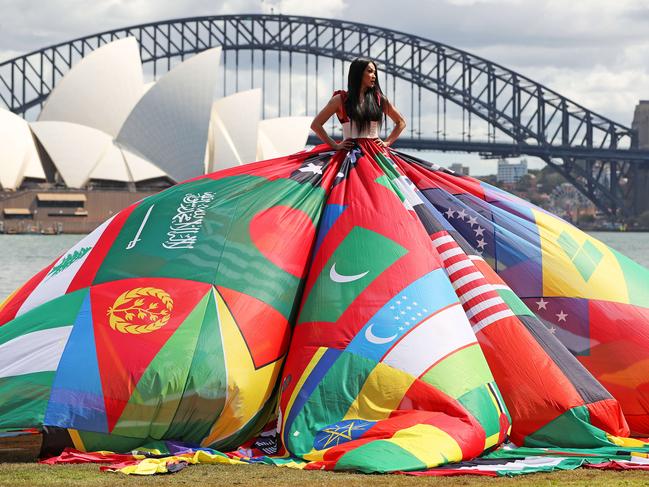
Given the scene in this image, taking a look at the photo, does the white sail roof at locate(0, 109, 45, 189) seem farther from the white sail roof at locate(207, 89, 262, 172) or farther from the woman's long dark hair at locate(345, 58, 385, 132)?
the woman's long dark hair at locate(345, 58, 385, 132)

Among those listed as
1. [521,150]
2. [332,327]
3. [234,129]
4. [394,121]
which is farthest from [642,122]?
[332,327]

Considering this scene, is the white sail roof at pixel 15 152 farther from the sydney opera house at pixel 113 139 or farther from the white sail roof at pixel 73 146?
the white sail roof at pixel 73 146

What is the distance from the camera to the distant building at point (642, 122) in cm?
10919

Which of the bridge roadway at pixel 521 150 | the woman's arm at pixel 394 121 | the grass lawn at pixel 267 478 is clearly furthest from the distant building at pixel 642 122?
the grass lawn at pixel 267 478

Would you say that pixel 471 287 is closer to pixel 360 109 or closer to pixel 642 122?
pixel 360 109

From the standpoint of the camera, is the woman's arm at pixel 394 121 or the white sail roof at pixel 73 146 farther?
the white sail roof at pixel 73 146

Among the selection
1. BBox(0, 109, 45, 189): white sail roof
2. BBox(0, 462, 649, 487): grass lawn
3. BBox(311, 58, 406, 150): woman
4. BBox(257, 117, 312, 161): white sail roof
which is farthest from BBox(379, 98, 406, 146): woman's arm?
BBox(257, 117, 312, 161): white sail roof

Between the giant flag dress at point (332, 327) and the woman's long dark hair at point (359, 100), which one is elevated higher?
the woman's long dark hair at point (359, 100)

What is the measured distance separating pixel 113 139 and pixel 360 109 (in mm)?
66009

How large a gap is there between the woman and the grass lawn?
93.6 inches

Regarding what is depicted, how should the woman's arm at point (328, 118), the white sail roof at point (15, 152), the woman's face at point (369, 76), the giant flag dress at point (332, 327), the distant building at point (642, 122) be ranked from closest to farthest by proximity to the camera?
the giant flag dress at point (332, 327), the woman's face at point (369, 76), the woman's arm at point (328, 118), the white sail roof at point (15, 152), the distant building at point (642, 122)

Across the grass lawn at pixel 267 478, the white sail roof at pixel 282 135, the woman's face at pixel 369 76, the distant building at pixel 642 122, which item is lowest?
the grass lawn at pixel 267 478

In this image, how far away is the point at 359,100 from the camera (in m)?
7.02

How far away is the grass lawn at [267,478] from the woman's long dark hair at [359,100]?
240 centimetres
